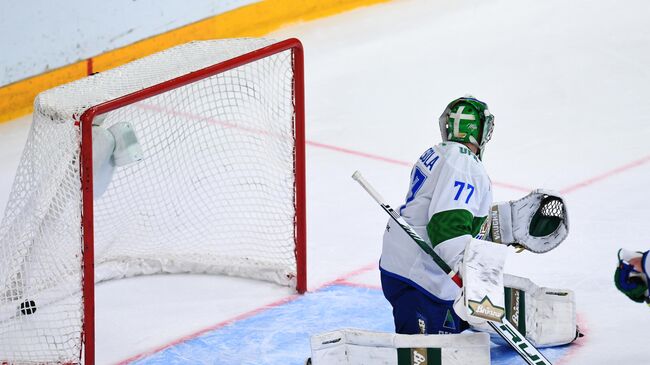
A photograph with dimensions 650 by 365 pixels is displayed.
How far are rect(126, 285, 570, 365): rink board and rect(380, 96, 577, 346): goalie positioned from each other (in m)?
0.14

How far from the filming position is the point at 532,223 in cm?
398

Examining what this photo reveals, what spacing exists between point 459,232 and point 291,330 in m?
0.89

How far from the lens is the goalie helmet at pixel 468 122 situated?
3711mm

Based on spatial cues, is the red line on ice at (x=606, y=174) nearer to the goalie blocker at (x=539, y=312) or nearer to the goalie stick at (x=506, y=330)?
the goalie blocker at (x=539, y=312)

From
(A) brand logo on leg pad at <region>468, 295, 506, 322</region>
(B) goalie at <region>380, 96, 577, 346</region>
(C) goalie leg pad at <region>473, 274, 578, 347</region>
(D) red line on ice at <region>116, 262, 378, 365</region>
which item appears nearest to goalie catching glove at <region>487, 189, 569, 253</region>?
(B) goalie at <region>380, 96, 577, 346</region>

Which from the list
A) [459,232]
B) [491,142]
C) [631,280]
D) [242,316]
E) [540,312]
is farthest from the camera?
[491,142]

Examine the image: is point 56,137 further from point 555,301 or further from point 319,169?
point 319,169

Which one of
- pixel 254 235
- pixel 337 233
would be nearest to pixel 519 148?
pixel 337 233

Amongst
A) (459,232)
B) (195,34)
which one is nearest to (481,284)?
(459,232)

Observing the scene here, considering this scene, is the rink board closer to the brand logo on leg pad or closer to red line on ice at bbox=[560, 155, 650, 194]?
the brand logo on leg pad

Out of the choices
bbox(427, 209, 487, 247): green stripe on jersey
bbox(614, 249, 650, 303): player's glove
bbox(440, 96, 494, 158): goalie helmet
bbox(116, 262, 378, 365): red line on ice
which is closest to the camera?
bbox(614, 249, 650, 303): player's glove

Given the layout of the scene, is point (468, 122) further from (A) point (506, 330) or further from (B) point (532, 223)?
(A) point (506, 330)

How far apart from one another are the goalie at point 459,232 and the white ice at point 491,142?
179mm

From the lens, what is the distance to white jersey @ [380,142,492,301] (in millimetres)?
3504
